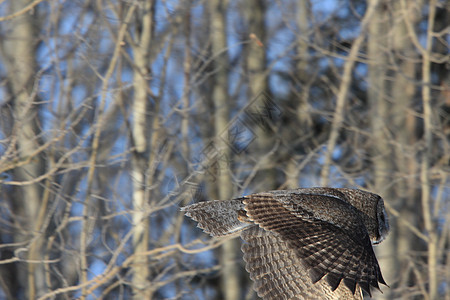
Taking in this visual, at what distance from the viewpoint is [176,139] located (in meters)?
6.70

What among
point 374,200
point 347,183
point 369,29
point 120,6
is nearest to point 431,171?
point 347,183

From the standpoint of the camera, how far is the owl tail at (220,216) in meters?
4.36

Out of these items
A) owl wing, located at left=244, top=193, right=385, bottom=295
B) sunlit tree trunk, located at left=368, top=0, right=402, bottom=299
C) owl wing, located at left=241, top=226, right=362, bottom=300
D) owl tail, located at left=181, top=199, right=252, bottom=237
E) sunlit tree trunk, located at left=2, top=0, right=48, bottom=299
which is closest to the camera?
owl wing, located at left=244, top=193, right=385, bottom=295

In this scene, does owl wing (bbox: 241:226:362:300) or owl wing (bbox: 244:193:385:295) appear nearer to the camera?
owl wing (bbox: 244:193:385:295)

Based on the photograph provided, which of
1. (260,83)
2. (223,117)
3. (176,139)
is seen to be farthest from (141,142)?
(260,83)

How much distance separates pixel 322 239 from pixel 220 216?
2.92ft

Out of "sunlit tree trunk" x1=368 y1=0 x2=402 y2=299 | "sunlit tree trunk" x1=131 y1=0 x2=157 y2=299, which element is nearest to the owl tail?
"sunlit tree trunk" x1=131 y1=0 x2=157 y2=299

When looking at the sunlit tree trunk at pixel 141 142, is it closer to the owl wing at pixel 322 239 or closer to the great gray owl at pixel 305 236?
the great gray owl at pixel 305 236

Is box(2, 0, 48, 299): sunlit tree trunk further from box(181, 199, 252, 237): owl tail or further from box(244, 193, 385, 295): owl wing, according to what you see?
box(244, 193, 385, 295): owl wing

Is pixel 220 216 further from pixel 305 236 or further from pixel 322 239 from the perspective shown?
pixel 322 239

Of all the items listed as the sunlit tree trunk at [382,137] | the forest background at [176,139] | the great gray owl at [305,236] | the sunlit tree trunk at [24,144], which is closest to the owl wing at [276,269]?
the great gray owl at [305,236]

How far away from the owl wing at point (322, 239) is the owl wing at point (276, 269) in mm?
162

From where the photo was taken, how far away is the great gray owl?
3639mm

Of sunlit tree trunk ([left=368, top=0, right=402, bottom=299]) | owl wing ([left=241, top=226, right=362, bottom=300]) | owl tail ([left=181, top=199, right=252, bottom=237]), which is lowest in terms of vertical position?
owl wing ([left=241, top=226, right=362, bottom=300])
